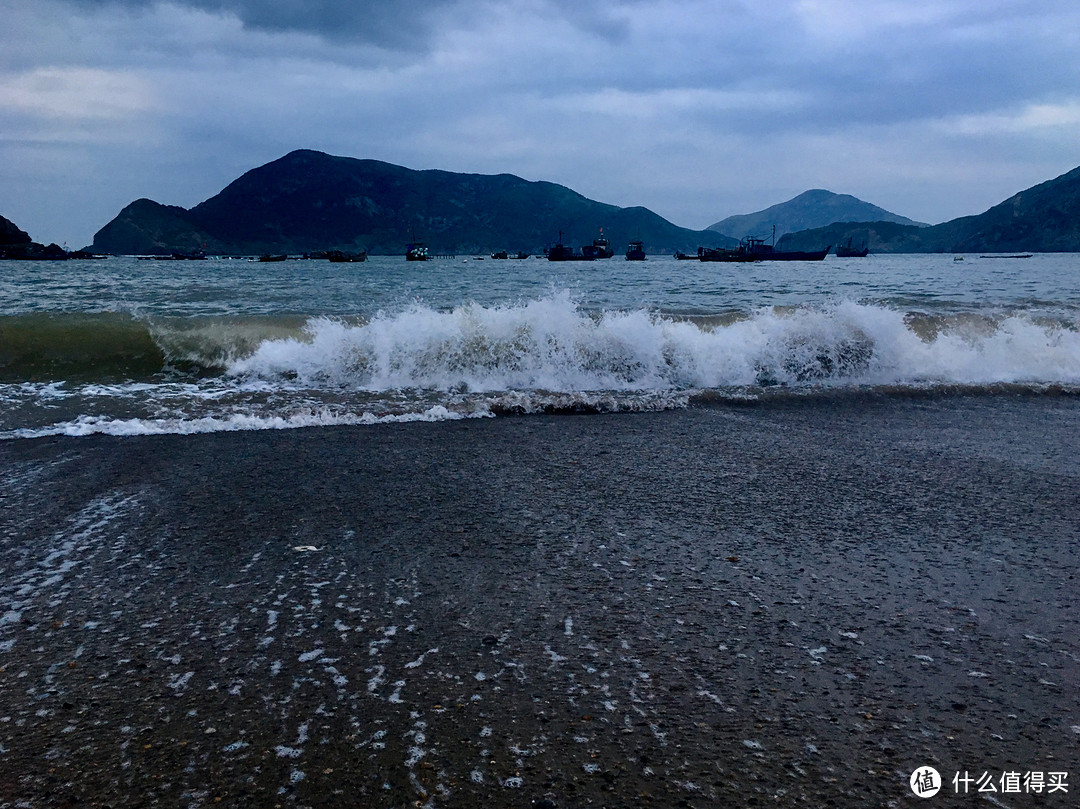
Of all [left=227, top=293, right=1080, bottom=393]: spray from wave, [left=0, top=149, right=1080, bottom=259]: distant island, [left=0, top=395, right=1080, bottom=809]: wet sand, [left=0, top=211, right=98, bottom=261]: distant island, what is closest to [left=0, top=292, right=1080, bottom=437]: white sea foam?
[left=227, top=293, right=1080, bottom=393]: spray from wave

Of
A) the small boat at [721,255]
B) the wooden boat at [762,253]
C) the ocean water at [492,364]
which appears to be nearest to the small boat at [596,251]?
the small boat at [721,255]

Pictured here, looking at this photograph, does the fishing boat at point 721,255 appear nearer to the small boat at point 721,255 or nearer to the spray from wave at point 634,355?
the small boat at point 721,255

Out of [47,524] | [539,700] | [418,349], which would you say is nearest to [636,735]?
[539,700]

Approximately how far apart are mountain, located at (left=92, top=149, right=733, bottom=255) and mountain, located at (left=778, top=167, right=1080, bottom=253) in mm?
35119

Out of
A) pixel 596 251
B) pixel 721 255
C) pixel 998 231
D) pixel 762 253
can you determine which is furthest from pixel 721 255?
pixel 998 231

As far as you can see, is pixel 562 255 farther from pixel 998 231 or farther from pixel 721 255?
pixel 998 231

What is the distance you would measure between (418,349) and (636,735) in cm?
759

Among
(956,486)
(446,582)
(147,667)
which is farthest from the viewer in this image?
(956,486)

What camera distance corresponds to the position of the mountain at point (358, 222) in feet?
542

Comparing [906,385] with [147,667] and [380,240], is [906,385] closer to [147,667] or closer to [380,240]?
[147,667]

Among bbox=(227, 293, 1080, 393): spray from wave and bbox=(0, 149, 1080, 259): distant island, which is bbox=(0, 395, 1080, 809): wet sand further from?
bbox=(0, 149, 1080, 259): distant island

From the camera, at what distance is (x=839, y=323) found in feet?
32.0

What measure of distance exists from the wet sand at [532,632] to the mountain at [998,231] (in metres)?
164

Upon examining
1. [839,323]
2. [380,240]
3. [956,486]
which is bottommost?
[956,486]
